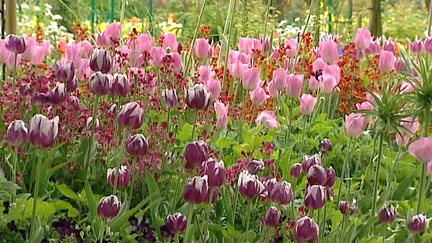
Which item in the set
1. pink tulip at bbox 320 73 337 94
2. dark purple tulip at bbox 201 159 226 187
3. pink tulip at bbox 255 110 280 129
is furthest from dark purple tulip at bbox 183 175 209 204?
pink tulip at bbox 320 73 337 94

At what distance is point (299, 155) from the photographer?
197 cm

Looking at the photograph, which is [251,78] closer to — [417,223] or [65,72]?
[65,72]

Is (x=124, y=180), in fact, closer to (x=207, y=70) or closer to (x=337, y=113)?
(x=207, y=70)

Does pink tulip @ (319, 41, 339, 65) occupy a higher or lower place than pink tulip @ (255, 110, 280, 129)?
higher

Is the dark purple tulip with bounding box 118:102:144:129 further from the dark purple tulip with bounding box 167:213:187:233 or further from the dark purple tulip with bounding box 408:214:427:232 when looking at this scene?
the dark purple tulip with bounding box 408:214:427:232

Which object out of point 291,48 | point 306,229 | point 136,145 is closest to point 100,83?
point 136,145

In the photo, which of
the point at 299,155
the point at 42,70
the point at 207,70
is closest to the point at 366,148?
the point at 299,155

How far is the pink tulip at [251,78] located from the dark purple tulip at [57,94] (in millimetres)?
667

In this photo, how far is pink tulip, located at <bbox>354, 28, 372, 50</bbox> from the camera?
2.66 meters

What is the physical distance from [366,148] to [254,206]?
0.70 meters

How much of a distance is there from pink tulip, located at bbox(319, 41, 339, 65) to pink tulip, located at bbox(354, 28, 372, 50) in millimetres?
281

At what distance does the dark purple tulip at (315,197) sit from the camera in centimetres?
117

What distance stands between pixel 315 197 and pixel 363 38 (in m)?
1.61

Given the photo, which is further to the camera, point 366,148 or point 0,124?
point 366,148
